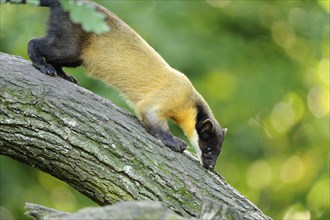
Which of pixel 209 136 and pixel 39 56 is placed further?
pixel 209 136

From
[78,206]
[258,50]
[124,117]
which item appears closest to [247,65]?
[258,50]

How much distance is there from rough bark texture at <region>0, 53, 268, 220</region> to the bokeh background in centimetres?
695

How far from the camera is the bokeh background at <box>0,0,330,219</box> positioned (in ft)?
59.2

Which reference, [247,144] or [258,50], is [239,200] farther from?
[258,50]

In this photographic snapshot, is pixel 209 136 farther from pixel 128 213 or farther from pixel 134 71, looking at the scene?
pixel 128 213

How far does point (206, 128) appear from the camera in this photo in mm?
12500

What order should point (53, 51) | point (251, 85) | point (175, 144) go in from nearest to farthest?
1. point (175, 144)
2. point (53, 51)
3. point (251, 85)

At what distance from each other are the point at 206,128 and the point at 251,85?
247 inches

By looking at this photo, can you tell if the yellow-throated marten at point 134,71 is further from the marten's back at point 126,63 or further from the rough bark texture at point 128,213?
the rough bark texture at point 128,213

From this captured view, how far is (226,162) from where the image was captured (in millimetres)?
18656

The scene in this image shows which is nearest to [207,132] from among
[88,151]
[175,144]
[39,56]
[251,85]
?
[175,144]

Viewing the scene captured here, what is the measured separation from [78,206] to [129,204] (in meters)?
11.6

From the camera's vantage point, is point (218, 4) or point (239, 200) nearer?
point (239, 200)

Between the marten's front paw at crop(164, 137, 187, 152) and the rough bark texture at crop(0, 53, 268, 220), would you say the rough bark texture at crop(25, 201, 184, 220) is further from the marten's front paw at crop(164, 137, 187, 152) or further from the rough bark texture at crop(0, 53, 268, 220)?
the marten's front paw at crop(164, 137, 187, 152)
